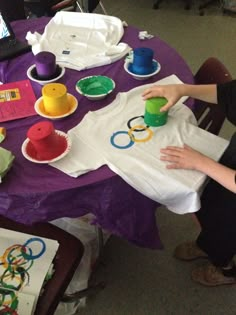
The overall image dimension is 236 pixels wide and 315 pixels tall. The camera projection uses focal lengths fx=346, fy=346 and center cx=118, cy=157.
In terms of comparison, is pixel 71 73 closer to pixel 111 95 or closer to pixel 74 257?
pixel 111 95

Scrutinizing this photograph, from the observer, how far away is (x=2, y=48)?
4.34ft

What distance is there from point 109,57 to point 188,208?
0.64m

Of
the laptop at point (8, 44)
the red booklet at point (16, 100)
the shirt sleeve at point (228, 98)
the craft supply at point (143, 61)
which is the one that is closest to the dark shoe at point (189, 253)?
the shirt sleeve at point (228, 98)

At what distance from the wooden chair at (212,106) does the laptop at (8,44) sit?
0.69m

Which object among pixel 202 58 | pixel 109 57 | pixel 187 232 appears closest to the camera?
pixel 109 57

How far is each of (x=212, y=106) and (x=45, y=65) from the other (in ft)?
2.02

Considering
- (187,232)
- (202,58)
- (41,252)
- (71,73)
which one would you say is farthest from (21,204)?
(202,58)

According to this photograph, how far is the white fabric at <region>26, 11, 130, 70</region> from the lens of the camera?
125 cm

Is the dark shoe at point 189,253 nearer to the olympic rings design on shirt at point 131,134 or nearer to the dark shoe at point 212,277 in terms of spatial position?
the dark shoe at point 212,277

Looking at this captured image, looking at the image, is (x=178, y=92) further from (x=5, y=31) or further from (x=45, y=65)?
(x=5, y=31)

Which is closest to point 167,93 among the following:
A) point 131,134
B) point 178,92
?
point 178,92

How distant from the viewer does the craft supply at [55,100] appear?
1013 mm

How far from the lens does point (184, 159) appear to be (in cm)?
90

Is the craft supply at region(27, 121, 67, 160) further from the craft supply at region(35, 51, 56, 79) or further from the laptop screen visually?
the laptop screen
